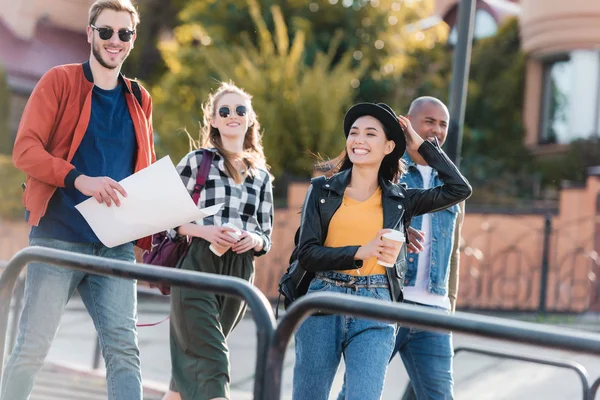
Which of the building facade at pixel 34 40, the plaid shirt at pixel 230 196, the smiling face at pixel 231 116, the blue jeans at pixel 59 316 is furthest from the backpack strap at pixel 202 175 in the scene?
the building facade at pixel 34 40

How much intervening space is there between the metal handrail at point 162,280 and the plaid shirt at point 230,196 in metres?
1.11

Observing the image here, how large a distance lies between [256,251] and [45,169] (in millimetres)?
1231

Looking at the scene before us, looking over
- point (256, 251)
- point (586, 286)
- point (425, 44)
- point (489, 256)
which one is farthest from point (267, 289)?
point (256, 251)

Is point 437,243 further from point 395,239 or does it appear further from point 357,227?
point 395,239

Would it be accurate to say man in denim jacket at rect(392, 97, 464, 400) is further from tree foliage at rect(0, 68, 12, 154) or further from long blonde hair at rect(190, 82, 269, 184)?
tree foliage at rect(0, 68, 12, 154)

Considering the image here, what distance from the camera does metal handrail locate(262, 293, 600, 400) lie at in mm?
2033

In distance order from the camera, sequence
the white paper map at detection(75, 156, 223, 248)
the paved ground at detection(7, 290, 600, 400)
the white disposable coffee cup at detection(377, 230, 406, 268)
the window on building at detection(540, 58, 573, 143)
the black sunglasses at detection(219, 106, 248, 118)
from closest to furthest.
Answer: the white disposable coffee cup at detection(377, 230, 406, 268) → the white paper map at detection(75, 156, 223, 248) → the black sunglasses at detection(219, 106, 248, 118) → the paved ground at detection(7, 290, 600, 400) → the window on building at detection(540, 58, 573, 143)

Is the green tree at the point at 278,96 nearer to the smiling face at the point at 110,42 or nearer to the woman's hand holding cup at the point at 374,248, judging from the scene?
the smiling face at the point at 110,42

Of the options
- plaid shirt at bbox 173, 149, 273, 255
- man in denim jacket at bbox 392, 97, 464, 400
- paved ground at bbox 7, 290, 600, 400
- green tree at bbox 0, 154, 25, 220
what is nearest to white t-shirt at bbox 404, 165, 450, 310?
man in denim jacket at bbox 392, 97, 464, 400

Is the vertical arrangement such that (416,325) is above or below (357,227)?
below

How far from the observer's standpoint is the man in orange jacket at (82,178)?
11.6 ft

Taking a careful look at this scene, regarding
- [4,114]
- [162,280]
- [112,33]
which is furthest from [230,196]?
[4,114]

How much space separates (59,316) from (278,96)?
29.6 feet

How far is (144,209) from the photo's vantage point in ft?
12.2
